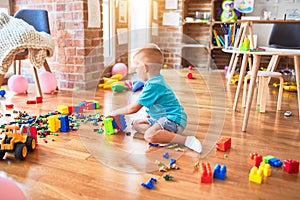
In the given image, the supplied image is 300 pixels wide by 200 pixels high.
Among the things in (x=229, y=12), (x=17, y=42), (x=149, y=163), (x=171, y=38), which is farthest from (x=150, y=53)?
(x=171, y=38)

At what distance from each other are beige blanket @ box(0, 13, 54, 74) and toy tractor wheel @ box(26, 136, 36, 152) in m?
0.86

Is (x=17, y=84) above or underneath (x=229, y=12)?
underneath

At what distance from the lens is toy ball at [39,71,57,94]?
84.8 inches

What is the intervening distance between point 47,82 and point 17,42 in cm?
42

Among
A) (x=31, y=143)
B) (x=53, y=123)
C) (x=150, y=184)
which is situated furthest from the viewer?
(x=53, y=123)

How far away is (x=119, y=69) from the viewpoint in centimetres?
274

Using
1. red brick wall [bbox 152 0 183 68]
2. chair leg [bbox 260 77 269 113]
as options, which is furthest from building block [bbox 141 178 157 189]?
red brick wall [bbox 152 0 183 68]

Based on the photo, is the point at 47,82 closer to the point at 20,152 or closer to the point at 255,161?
the point at 20,152

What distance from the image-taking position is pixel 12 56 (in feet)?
5.95

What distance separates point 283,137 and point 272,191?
0.55 meters

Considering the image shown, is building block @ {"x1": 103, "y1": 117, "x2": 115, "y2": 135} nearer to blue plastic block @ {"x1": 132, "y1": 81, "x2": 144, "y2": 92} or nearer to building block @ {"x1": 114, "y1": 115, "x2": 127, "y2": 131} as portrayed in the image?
building block @ {"x1": 114, "y1": 115, "x2": 127, "y2": 131}

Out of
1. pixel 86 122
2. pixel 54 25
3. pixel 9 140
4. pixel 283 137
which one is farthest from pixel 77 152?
pixel 54 25

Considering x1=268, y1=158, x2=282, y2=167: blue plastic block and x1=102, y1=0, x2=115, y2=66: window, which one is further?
x1=102, y1=0, x2=115, y2=66: window

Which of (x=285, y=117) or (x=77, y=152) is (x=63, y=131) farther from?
(x=285, y=117)
